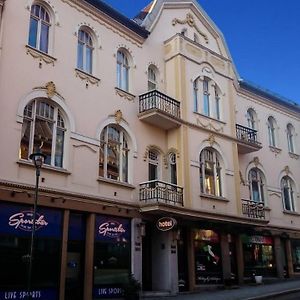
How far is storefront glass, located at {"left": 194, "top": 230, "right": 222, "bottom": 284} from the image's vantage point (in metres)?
20.4

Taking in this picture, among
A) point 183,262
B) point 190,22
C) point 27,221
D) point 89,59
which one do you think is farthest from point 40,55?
point 183,262

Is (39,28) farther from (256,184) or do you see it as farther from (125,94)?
(256,184)

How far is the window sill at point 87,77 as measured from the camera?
17594mm

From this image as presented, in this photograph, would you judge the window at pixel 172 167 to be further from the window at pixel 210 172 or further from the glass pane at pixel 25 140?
the glass pane at pixel 25 140

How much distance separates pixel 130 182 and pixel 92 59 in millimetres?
5519

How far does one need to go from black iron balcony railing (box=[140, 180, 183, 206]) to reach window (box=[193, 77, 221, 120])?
484 cm

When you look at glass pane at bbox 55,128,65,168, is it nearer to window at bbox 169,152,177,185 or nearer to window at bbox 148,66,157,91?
window at bbox 169,152,177,185

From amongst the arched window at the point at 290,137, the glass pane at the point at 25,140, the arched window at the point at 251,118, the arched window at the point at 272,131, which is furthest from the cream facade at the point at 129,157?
the arched window at the point at 290,137

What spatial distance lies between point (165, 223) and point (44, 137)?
19.7 ft

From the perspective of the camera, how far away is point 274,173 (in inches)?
1077

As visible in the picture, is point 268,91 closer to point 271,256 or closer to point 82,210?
point 271,256

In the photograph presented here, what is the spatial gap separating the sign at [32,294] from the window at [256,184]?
567 inches

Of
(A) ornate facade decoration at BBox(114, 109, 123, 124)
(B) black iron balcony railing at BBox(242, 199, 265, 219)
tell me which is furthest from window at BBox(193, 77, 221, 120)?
(B) black iron balcony railing at BBox(242, 199, 265, 219)

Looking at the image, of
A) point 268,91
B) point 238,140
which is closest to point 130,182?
point 238,140
